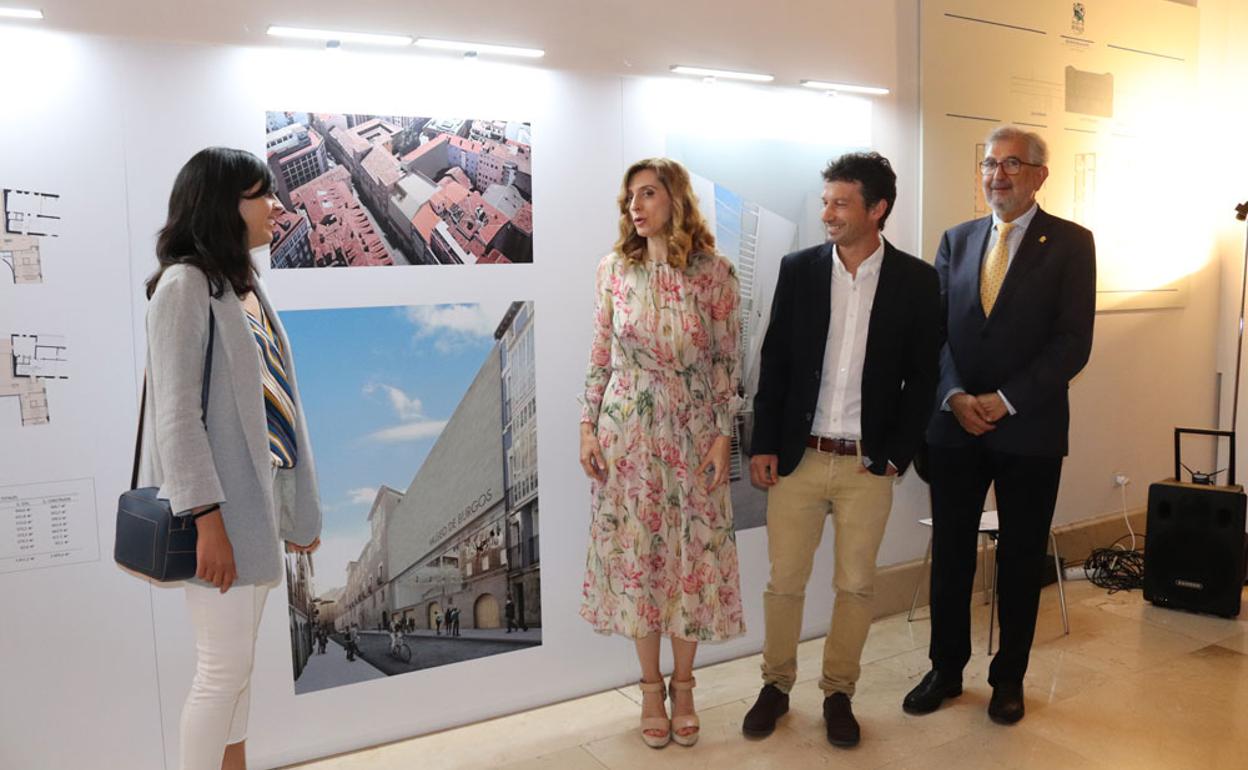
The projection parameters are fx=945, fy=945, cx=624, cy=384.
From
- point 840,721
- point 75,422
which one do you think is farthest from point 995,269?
point 75,422

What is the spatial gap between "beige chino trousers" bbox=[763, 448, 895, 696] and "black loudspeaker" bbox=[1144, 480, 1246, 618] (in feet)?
6.77

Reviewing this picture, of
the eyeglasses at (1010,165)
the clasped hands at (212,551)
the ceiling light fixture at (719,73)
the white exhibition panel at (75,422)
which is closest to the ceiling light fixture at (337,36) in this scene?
the white exhibition panel at (75,422)

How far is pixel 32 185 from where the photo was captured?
8.22 ft

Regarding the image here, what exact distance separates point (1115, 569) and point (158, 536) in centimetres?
452

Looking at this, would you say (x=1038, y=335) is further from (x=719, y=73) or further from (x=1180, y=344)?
(x=1180, y=344)

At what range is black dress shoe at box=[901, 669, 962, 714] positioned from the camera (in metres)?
3.25

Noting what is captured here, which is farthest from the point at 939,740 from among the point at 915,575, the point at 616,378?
the point at 616,378

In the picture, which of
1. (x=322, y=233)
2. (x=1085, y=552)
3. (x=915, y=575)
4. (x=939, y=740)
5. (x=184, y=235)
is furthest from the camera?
(x=1085, y=552)

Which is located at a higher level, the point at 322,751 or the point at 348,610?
the point at 348,610

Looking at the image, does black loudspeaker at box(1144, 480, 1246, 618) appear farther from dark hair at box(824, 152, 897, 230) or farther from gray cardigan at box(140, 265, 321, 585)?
gray cardigan at box(140, 265, 321, 585)

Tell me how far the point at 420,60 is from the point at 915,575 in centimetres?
302

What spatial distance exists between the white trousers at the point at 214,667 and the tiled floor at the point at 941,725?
0.89m

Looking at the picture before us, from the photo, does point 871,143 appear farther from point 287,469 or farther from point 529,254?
point 287,469

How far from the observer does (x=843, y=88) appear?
3.85 meters
